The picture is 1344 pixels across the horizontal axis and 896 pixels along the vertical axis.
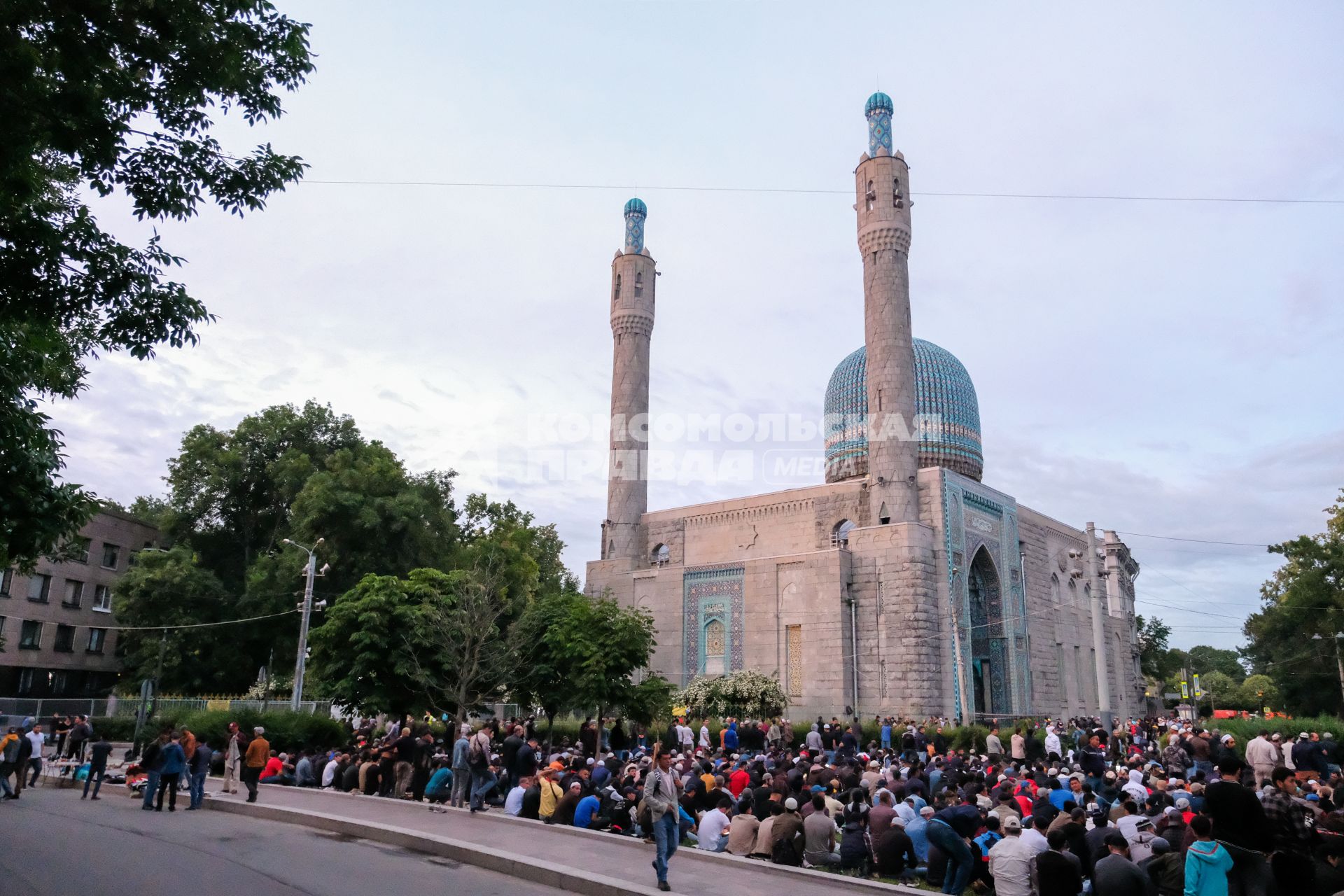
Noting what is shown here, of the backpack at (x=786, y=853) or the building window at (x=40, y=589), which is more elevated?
the building window at (x=40, y=589)

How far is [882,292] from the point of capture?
105 ft

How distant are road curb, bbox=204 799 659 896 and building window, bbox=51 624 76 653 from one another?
27.7 m

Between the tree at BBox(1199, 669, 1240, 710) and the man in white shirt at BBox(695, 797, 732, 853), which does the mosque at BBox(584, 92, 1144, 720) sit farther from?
the tree at BBox(1199, 669, 1240, 710)

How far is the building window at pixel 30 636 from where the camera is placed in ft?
113

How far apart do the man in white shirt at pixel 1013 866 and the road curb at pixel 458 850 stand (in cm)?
300

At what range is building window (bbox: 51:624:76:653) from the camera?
35.9m

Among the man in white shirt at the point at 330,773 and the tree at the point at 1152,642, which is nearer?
the man in white shirt at the point at 330,773

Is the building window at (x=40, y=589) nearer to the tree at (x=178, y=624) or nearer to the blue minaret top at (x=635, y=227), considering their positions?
the tree at (x=178, y=624)

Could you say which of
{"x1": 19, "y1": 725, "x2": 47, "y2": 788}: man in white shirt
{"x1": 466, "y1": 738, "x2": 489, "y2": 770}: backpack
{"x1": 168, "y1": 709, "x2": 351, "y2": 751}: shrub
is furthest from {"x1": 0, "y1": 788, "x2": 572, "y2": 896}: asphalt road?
{"x1": 168, "y1": 709, "x2": 351, "y2": 751}: shrub

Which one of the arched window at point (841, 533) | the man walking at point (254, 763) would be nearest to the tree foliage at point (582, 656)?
the arched window at point (841, 533)

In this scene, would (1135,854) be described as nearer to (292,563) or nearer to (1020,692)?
(1020,692)

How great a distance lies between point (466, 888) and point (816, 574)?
21.6 metres

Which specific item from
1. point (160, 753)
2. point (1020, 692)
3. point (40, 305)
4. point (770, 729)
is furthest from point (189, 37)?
point (1020, 692)

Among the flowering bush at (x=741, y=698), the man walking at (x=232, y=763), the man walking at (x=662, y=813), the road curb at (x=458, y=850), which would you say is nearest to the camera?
the man walking at (x=662, y=813)
